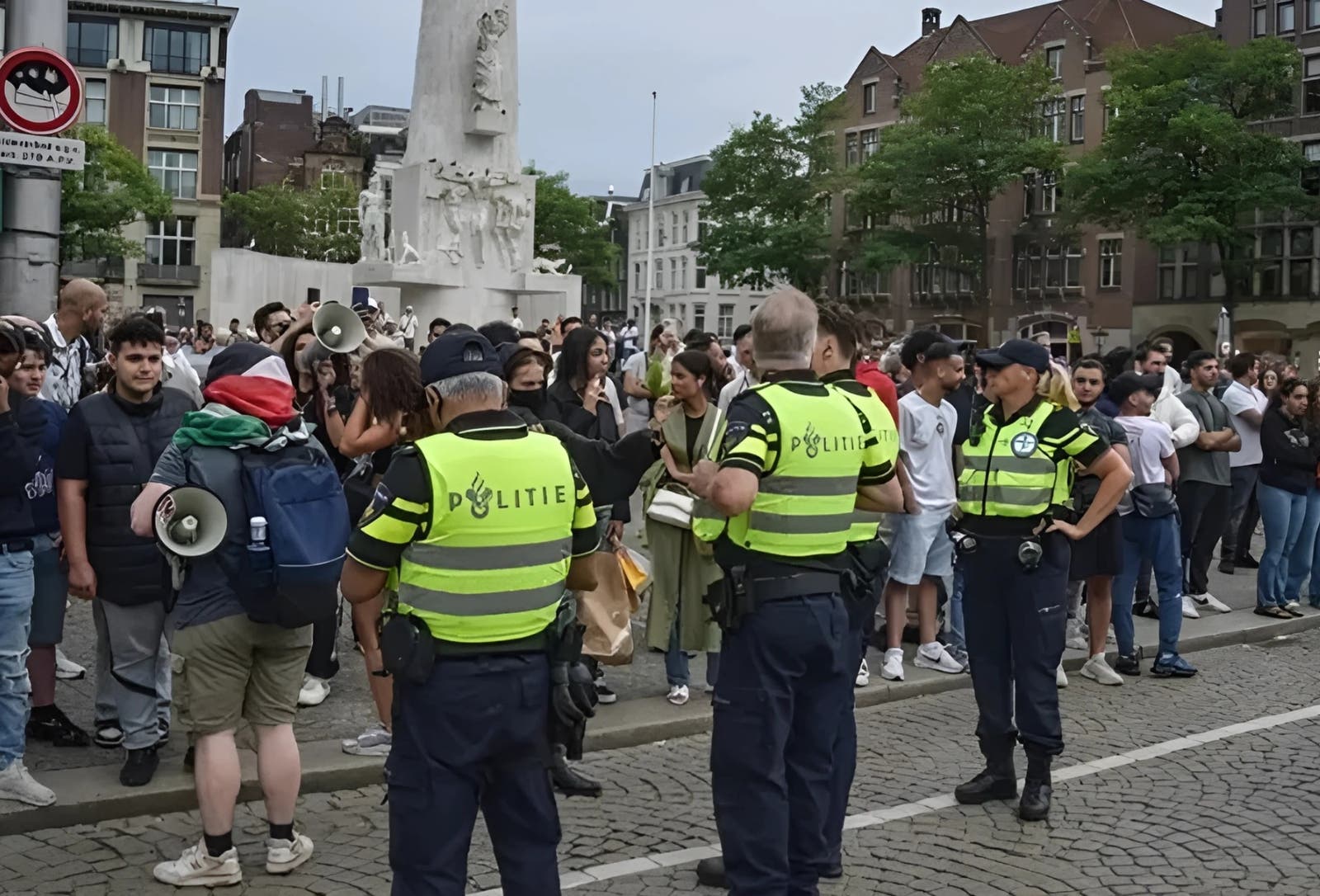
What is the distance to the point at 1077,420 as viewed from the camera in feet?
22.3

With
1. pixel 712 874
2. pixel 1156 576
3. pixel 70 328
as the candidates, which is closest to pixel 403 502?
pixel 712 874

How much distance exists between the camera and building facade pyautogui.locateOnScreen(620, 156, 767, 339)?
311ft

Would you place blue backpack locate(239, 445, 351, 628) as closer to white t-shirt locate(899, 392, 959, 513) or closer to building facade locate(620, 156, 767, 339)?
white t-shirt locate(899, 392, 959, 513)

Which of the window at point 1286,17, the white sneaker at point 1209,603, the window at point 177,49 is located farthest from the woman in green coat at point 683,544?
the window at point 177,49

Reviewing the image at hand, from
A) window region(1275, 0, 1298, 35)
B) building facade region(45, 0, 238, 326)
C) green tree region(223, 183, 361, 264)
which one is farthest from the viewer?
building facade region(45, 0, 238, 326)

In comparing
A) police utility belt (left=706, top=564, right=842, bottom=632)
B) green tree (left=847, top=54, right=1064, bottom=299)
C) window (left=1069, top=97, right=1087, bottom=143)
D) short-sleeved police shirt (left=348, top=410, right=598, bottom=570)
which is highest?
window (left=1069, top=97, right=1087, bottom=143)

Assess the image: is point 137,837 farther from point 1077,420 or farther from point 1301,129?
point 1301,129

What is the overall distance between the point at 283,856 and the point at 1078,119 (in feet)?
192

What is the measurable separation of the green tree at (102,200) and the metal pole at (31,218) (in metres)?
41.5

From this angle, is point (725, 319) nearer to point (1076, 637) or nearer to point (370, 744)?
point (1076, 637)

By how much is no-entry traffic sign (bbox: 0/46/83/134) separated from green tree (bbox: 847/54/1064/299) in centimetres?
4581

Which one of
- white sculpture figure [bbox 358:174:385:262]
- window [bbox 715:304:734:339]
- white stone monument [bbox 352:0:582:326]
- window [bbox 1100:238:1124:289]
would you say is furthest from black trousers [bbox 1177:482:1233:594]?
window [bbox 715:304:734:339]

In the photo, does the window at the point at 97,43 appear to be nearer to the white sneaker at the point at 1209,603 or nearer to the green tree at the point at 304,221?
the green tree at the point at 304,221

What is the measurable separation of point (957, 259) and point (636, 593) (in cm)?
5230
